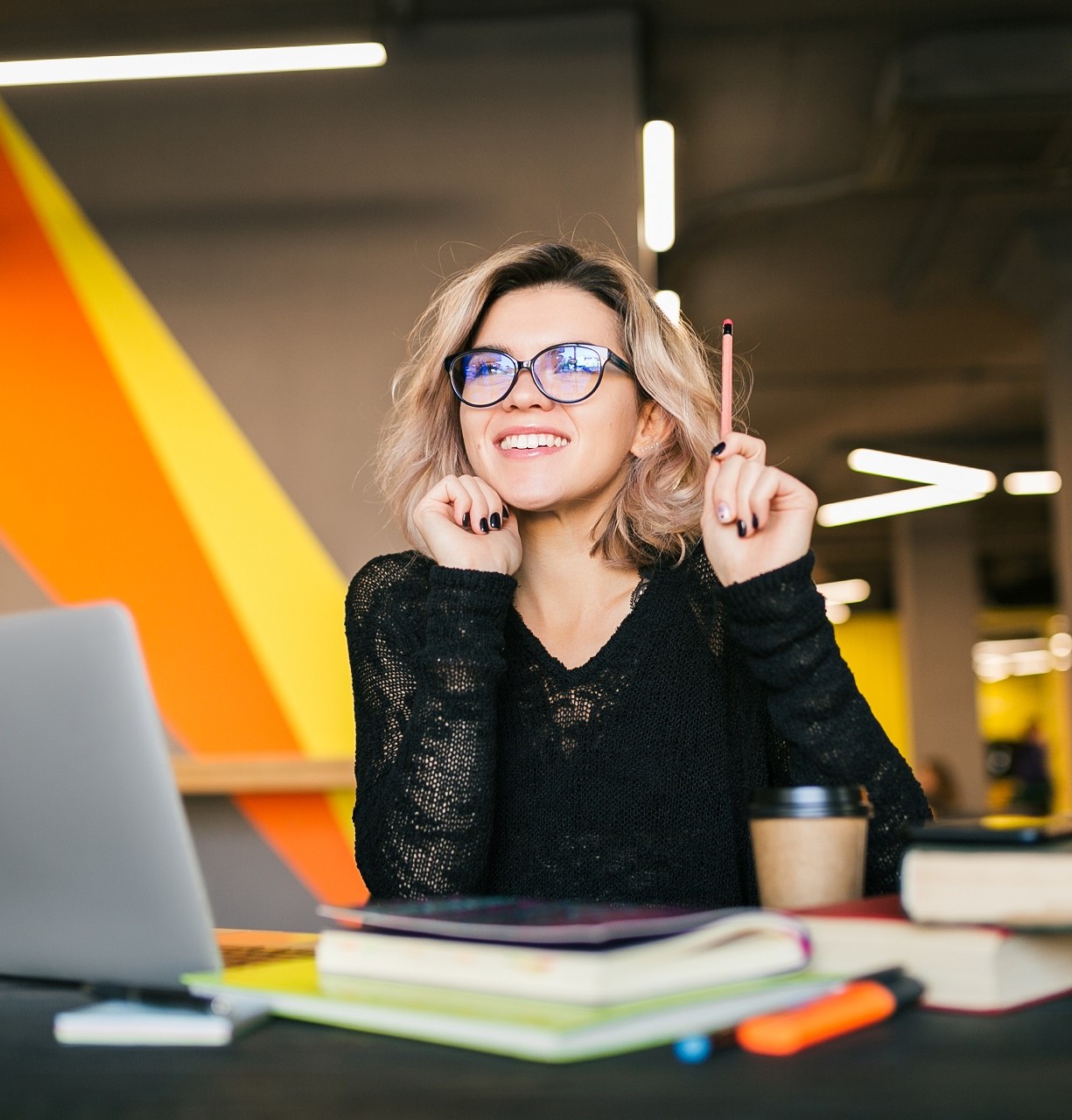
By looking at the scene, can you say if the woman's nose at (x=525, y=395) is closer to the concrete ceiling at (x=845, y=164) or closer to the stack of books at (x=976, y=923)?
the concrete ceiling at (x=845, y=164)

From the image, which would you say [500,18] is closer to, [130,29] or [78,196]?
[130,29]

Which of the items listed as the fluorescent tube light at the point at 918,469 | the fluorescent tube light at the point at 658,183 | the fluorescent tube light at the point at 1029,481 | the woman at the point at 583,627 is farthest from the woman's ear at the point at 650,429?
the fluorescent tube light at the point at 1029,481

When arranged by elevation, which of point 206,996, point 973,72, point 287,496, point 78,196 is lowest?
point 206,996

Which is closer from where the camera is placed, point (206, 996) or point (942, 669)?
point (206, 996)

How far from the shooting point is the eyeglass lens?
1736 millimetres

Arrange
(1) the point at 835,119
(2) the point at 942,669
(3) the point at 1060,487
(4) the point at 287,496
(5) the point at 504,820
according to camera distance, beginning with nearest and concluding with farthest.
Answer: (5) the point at 504,820 < (4) the point at 287,496 < (1) the point at 835,119 < (3) the point at 1060,487 < (2) the point at 942,669

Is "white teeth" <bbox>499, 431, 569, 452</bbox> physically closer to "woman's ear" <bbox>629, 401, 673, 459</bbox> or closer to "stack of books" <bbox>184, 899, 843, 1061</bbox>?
"woman's ear" <bbox>629, 401, 673, 459</bbox>

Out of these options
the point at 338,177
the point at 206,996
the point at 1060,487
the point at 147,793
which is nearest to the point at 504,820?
the point at 206,996

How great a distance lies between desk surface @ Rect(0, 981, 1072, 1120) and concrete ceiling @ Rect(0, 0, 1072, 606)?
5.26 ft

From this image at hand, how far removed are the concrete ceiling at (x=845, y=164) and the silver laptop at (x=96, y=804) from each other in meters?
1.55

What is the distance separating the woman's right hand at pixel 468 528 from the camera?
1.64 metres

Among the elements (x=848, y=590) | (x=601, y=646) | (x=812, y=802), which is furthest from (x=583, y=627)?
(x=848, y=590)

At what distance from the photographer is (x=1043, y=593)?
1686 cm

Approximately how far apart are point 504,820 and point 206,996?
0.81m
